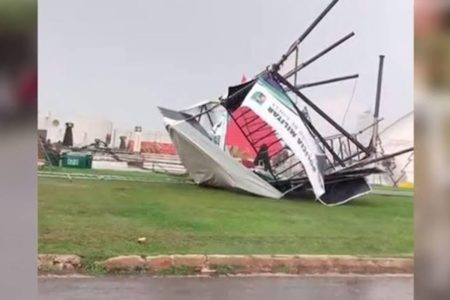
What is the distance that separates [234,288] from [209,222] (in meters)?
0.25

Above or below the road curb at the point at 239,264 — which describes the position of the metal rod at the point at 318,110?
above

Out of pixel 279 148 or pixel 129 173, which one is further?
pixel 279 148

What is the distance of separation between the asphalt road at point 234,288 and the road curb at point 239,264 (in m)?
0.03

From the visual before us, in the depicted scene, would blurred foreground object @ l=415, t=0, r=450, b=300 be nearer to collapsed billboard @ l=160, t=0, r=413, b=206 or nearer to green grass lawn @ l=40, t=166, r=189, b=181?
collapsed billboard @ l=160, t=0, r=413, b=206

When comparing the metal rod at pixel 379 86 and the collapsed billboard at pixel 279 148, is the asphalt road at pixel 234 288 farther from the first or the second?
the metal rod at pixel 379 86

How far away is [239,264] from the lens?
Answer: 6.52 ft

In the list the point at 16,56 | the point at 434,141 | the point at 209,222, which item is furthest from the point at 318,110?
the point at 16,56

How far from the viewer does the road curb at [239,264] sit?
73.5 inches

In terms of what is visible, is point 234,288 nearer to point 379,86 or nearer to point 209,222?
point 209,222

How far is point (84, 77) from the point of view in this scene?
1798 millimetres

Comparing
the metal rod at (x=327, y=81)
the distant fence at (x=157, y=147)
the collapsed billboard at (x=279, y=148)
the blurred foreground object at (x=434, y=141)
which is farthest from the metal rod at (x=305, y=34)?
the blurred foreground object at (x=434, y=141)

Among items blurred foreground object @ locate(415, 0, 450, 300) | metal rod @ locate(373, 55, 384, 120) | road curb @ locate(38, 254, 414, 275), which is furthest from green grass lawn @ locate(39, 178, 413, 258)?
blurred foreground object @ locate(415, 0, 450, 300)

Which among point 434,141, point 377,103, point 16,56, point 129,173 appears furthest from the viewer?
point 377,103

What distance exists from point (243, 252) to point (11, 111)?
3.86 feet
